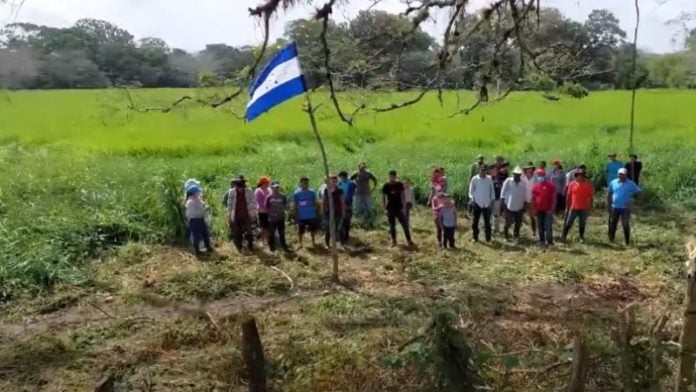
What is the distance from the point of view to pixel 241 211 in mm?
11070

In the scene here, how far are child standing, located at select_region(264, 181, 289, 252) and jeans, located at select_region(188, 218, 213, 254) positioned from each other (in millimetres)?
912

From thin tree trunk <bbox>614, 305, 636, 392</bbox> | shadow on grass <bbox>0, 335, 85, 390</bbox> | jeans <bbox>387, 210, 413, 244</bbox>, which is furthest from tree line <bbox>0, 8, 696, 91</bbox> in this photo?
thin tree trunk <bbox>614, 305, 636, 392</bbox>

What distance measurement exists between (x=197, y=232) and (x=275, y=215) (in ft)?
A: 3.70

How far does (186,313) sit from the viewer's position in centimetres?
840

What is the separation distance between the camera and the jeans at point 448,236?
11266 millimetres

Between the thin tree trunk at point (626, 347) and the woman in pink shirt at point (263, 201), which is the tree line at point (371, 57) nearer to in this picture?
the woman in pink shirt at point (263, 201)

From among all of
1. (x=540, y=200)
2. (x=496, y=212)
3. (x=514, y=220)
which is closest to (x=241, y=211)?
(x=496, y=212)

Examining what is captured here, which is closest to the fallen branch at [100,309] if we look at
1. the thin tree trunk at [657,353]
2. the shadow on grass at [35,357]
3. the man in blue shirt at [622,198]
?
the shadow on grass at [35,357]

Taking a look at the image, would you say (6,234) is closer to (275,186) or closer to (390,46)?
(275,186)

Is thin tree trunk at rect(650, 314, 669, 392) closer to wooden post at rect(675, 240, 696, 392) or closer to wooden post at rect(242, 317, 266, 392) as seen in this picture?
wooden post at rect(675, 240, 696, 392)

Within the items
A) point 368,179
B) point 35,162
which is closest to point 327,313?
point 368,179

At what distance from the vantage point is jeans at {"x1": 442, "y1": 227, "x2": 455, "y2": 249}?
11.3 m

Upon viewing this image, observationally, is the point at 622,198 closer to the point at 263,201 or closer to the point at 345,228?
the point at 345,228

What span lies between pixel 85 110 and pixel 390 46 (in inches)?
847
